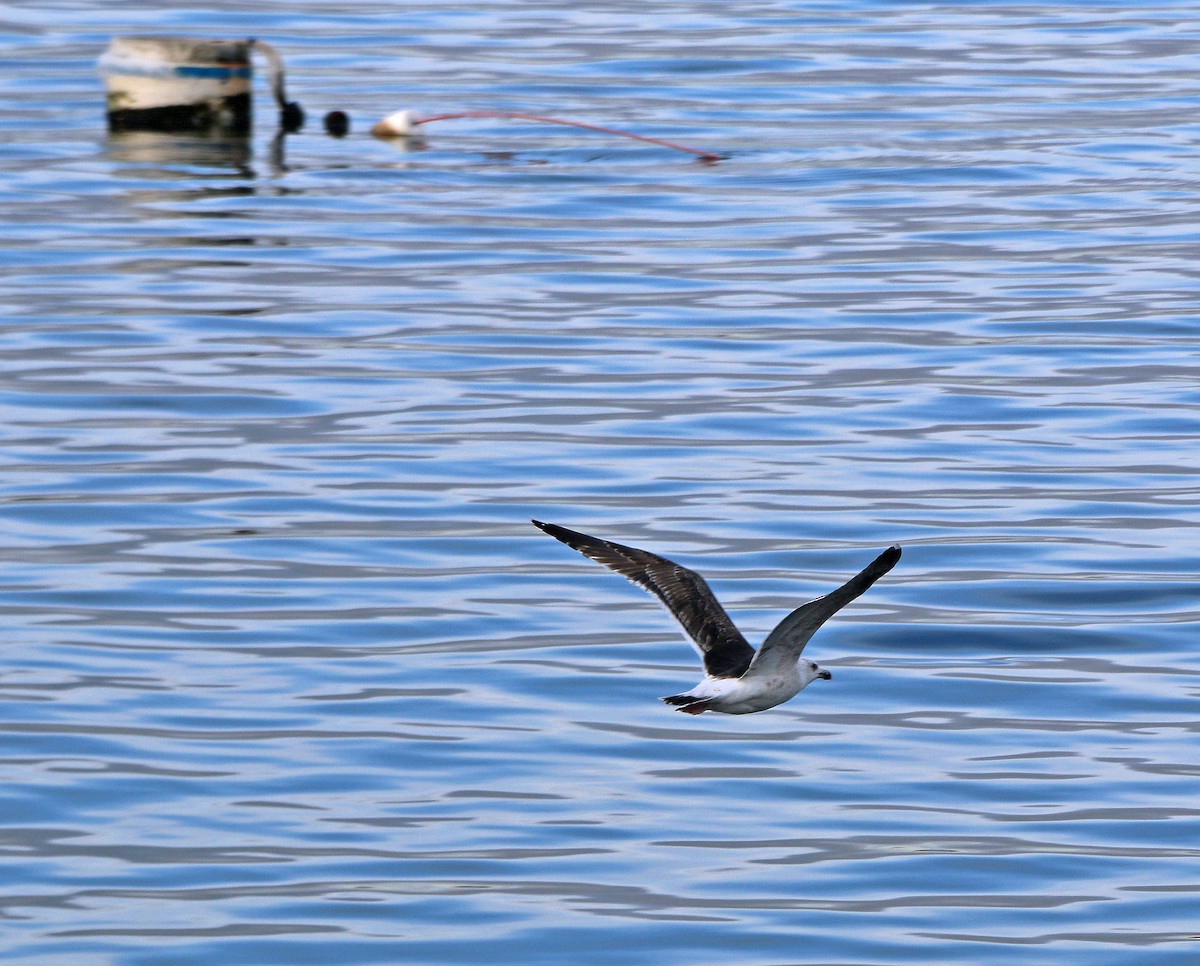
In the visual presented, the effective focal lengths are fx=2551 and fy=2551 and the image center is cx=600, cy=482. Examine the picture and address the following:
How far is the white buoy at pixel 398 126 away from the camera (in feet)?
92.3

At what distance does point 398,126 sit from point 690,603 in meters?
18.9

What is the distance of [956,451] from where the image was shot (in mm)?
15602

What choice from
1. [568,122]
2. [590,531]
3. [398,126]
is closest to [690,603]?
[590,531]

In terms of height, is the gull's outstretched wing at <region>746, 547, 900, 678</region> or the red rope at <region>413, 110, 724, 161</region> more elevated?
the gull's outstretched wing at <region>746, 547, 900, 678</region>

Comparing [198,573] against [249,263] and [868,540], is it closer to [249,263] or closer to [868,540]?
[868,540]

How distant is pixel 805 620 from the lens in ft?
29.0

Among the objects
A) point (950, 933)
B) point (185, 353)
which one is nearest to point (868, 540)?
point (950, 933)

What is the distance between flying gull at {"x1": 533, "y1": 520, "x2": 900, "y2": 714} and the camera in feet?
29.8

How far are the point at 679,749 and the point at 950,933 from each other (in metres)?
1.96

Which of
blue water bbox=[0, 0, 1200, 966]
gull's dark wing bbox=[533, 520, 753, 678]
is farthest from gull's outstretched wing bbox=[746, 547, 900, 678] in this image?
blue water bbox=[0, 0, 1200, 966]

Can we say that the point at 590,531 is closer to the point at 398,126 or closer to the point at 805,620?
the point at 805,620

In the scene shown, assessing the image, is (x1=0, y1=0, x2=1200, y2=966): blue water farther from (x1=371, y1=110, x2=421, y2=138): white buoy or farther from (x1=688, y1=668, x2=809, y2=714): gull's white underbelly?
(x1=688, y1=668, x2=809, y2=714): gull's white underbelly

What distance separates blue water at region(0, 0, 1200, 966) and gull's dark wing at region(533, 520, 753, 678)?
82cm

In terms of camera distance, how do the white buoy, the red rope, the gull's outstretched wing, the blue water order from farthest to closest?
the white buoy < the red rope < the blue water < the gull's outstretched wing
